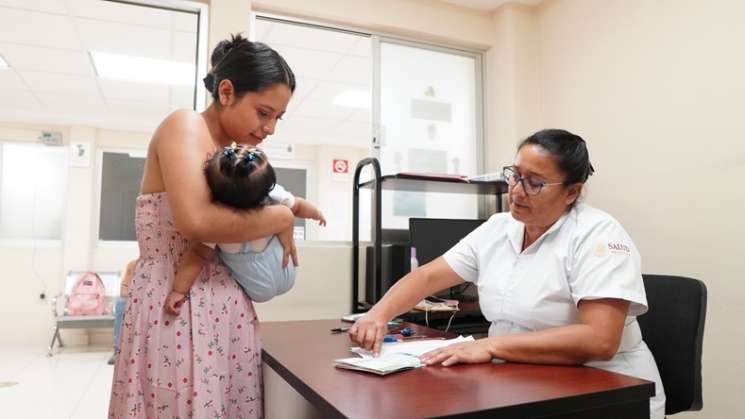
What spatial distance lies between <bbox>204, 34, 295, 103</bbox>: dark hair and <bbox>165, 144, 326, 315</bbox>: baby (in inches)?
5.7

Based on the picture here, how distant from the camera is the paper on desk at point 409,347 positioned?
1.24 metres

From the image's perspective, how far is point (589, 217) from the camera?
1.35 m

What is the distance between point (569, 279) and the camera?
1.29 m

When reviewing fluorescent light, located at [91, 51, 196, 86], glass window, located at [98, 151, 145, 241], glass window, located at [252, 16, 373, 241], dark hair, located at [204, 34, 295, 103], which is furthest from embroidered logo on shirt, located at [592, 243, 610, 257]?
glass window, located at [98, 151, 145, 241]

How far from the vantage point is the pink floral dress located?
40.3 inches

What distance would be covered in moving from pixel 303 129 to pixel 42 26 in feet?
10.6

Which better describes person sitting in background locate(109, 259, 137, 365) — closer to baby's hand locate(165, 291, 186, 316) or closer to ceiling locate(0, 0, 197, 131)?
baby's hand locate(165, 291, 186, 316)

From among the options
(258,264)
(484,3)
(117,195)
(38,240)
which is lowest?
(258,264)

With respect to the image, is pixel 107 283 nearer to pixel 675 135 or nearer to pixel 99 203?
pixel 99 203

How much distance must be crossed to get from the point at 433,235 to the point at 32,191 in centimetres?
528

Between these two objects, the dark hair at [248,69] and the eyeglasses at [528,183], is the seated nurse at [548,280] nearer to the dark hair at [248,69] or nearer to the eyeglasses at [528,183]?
the eyeglasses at [528,183]

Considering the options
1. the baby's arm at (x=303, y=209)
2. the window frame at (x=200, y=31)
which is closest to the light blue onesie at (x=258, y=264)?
the baby's arm at (x=303, y=209)

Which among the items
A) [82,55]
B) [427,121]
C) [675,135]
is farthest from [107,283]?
[675,135]

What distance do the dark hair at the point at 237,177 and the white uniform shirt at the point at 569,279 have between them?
74cm
